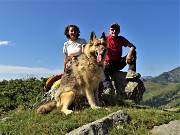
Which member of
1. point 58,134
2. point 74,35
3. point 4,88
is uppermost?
point 74,35

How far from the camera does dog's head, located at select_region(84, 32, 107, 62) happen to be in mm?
12039

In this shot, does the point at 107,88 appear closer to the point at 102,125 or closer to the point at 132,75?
the point at 132,75

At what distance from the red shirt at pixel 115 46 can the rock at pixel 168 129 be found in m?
6.62

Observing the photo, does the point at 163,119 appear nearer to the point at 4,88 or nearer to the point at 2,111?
the point at 2,111

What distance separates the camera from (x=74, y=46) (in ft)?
45.2

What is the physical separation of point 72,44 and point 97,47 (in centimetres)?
203

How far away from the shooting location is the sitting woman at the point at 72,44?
1366 cm

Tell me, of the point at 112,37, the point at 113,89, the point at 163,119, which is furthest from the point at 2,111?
the point at 163,119

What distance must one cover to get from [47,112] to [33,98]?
5.98 m

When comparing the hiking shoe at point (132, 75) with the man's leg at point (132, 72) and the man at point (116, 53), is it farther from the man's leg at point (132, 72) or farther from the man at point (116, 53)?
the man at point (116, 53)

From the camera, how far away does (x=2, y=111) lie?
16641mm

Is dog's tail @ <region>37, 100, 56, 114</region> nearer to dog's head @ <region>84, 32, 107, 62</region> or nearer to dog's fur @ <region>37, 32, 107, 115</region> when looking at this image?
dog's fur @ <region>37, 32, 107, 115</region>

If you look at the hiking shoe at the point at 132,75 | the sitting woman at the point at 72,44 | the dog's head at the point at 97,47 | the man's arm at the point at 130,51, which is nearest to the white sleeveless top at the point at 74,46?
the sitting woman at the point at 72,44

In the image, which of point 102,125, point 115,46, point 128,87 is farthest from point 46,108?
point 128,87
